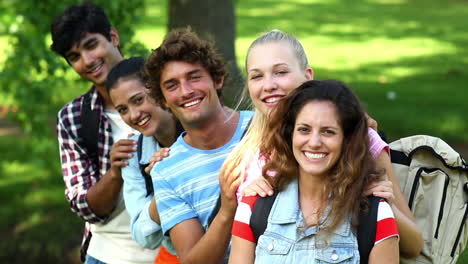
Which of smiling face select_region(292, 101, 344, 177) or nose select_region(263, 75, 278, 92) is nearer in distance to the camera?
smiling face select_region(292, 101, 344, 177)

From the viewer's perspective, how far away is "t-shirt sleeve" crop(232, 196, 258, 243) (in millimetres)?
2842

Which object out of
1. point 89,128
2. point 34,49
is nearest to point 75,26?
point 89,128

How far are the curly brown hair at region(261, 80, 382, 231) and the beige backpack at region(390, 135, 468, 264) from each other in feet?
0.73

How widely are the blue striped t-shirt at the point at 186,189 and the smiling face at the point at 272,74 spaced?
0.32 metres

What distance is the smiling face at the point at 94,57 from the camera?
4078 millimetres

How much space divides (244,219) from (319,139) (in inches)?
14.9

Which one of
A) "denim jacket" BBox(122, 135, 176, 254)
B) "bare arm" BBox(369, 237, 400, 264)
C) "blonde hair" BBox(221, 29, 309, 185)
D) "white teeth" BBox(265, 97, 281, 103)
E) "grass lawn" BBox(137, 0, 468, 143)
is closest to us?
"bare arm" BBox(369, 237, 400, 264)

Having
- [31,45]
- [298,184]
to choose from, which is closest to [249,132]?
[298,184]

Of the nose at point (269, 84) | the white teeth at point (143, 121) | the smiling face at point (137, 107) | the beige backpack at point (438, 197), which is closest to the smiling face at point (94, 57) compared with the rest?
the smiling face at point (137, 107)

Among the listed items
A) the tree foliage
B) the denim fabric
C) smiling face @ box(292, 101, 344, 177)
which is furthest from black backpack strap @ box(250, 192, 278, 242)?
the tree foliage

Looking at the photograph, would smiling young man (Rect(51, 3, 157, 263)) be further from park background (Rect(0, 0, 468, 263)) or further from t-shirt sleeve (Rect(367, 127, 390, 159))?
t-shirt sleeve (Rect(367, 127, 390, 159))

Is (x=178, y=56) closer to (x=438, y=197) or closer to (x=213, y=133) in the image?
(x=213, y=133)

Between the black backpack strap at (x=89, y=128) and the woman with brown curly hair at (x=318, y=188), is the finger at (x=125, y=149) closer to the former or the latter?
the black backpack strap at (x=89, y=128)

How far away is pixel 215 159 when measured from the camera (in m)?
3.25
